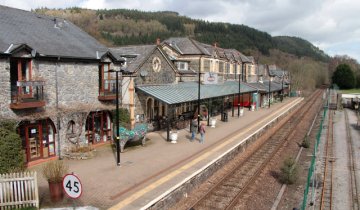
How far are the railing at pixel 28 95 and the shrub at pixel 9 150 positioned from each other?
985mm

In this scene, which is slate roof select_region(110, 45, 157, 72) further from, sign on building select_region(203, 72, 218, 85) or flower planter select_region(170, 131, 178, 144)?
sign on building select_region(203, 72, 218, 85)

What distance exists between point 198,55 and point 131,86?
16099 millimetres

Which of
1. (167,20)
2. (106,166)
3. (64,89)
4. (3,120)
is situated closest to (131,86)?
(64,89)

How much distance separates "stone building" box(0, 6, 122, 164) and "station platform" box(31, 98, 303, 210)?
1361 mm

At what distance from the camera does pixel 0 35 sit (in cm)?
1395

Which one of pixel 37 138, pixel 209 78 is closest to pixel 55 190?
pixel 37 138

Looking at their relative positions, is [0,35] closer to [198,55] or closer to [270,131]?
[270,131]

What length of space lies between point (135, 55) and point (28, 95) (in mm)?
10623

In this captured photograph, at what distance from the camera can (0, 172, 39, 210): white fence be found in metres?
9.58

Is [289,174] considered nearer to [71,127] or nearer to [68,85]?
[71,127]

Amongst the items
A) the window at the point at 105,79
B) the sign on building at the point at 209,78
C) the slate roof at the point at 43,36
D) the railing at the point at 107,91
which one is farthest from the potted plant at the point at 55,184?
the sign on building at the point at 209,78

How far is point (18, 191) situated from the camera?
971cm

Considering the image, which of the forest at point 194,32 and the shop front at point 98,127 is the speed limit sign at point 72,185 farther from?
the forest at point 194,32

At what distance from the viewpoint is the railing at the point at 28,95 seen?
1346 centimetres
